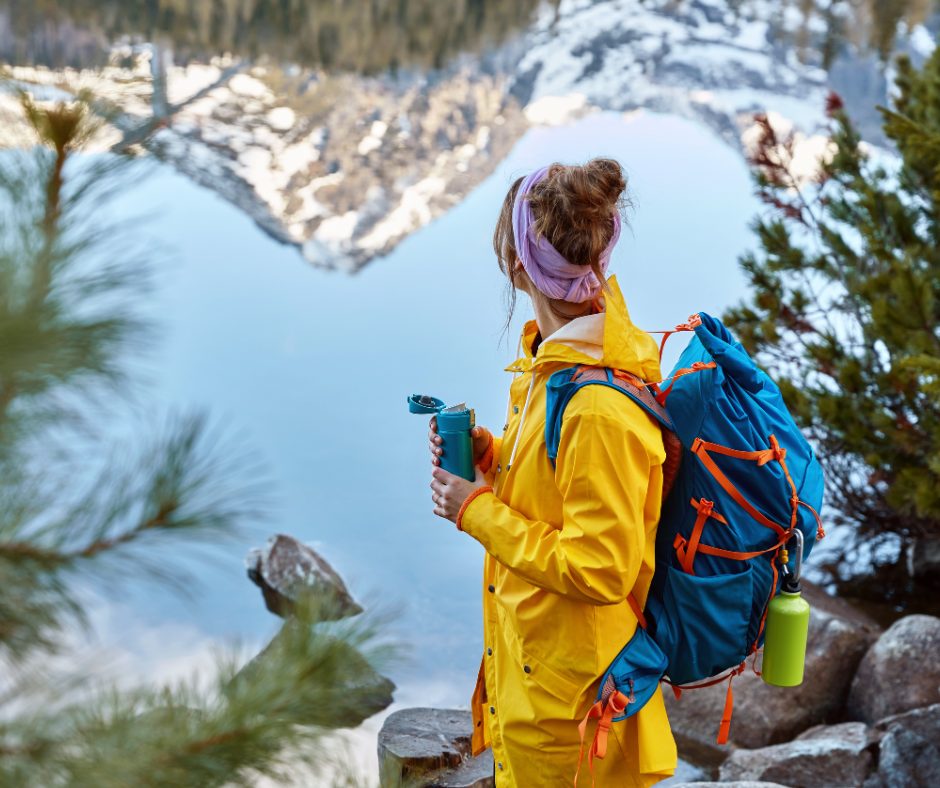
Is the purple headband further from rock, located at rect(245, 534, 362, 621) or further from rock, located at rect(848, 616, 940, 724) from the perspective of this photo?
rock, located at rect(245, 534, 362, 621)

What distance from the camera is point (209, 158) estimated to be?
916 centimetres

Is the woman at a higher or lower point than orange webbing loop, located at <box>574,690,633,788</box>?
higher

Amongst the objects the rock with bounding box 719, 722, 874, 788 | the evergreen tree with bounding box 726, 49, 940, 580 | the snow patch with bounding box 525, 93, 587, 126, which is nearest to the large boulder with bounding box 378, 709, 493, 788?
the rock with bounding box 719, 722, 874, 788

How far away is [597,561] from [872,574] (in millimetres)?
3434

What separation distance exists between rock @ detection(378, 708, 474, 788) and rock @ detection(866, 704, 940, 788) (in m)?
1.14

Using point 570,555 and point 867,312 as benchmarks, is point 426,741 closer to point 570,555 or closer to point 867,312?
point 570,555

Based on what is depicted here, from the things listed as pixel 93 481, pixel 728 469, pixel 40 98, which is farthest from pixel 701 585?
pixel 40 98

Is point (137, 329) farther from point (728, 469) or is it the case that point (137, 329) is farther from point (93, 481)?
point (728, 469)

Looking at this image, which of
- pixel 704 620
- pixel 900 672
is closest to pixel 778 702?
pixel 900 672

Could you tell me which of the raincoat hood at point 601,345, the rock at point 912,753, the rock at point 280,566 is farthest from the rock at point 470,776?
the rock at point 280,566

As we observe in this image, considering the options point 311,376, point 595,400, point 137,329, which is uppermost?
point 137,329

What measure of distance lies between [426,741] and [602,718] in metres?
1.15

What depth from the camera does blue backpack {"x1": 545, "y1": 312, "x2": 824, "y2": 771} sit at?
41.7 inches

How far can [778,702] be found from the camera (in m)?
2.69
